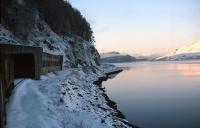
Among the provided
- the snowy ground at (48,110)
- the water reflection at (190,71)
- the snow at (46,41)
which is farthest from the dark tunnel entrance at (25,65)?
the water reflection at (190,71)

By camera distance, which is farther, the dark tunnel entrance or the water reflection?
the water reflection

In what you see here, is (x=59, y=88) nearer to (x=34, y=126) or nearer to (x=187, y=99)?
(x=34, y=126)

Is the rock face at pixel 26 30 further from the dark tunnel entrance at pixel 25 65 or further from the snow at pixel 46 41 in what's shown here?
the dark tunnel entrance at pixel 25 65

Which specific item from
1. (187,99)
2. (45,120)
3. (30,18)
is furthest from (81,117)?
(30,18)

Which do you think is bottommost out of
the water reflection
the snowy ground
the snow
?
the water reflection

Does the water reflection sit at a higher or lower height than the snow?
lower

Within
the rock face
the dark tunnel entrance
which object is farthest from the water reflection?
the dark tunnel entrance

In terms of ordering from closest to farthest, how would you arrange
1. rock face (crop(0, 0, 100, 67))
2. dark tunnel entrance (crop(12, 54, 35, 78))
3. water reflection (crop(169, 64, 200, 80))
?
dark tunnel entrance (crop(12, 54, 35, 78))
rock face (crop(0, 0, 100, 67))
water reflection (crop(169, 64, 200, 80))

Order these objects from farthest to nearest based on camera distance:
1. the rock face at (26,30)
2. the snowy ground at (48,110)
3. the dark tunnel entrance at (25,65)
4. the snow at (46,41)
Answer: the rock face at (26,30) < the snow at (46,41) < the dark tunnel entrance at (25,65) < the snowy ground at (48,110)

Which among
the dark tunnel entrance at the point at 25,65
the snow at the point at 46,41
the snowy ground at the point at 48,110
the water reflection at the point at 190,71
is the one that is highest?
the snow at the point at 46,41

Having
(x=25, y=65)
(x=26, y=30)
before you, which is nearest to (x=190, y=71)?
(x=26, y=30)

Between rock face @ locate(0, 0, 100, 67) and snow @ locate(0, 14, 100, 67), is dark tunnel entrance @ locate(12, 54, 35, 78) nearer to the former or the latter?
rock face @ locate(0, 0, 100, 67)

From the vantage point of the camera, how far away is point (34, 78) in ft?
92.4

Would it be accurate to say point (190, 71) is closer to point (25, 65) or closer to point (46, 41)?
point (46, 41)
